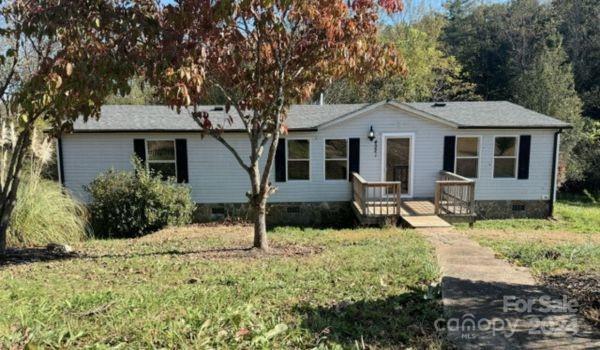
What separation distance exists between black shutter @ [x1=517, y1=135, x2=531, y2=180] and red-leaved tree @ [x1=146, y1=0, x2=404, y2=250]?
8.42 meters

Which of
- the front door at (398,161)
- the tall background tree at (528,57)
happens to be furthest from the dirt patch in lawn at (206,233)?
the tall background tree at (528,57)

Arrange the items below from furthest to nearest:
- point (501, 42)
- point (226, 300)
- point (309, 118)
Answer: point (501, 42), point (309, 118), point (226, 300)

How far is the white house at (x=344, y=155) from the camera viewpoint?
1269 cm

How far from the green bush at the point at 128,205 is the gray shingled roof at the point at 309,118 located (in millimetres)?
2112

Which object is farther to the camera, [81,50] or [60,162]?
[60,162]

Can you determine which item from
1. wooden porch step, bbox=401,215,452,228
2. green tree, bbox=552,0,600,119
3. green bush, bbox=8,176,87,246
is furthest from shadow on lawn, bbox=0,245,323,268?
green tree, bbox=552,0,600,119

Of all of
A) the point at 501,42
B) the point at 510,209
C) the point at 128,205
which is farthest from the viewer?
the point at 501,42

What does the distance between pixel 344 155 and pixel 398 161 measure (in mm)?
2520

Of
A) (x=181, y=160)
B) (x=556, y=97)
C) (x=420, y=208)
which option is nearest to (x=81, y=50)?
(x=181, y=160)

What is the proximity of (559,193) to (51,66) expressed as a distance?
2258cm

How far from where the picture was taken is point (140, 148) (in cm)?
1270

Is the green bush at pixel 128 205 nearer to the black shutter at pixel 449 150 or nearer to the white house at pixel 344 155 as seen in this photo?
the white house at pixel 344 155

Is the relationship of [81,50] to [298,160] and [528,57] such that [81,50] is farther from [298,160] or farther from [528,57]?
[528,57]

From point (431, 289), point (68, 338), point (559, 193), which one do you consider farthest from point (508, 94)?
point (68, 338)
